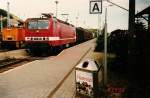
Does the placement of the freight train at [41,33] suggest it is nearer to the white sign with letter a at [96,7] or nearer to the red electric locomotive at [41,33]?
the red electric locomotive at [41,33]

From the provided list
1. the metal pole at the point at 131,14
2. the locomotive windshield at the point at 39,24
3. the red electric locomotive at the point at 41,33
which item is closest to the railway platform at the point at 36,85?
the metal pole at the point at 131,14

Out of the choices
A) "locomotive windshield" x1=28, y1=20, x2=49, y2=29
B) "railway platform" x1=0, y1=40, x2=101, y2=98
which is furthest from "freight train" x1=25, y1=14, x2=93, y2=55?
"railway platform" x1=0, y1=40, x2=101, y2=98

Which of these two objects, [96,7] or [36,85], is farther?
[36,85]

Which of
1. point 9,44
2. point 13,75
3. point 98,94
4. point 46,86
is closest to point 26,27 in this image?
point 9,44

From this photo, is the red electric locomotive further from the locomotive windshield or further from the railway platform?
the railway platform

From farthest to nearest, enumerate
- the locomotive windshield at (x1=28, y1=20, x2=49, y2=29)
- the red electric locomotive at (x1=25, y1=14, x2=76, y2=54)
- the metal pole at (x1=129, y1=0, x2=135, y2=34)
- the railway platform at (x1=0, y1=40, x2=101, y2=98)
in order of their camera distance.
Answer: the locomotive windshield at (x1=28, y1=20, x2=49, y2=29)
the red electric locomotive at (x1=25, y1=14, x2=76, y2=54)
the metal pole at (x1=129, y1=0, x2=135, y2=34)
the railway platform at (x1=0, y1=40, x2=101, y2=98)

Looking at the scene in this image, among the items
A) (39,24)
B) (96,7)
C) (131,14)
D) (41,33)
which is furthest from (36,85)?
(39,24)

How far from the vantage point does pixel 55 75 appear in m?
15.4

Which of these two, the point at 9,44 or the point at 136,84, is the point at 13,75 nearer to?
the point at 136,84

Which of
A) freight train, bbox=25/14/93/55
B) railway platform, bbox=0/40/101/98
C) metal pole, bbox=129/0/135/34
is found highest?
metal pole, bbox=129/0/135/34

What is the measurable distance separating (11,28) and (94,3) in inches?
1176

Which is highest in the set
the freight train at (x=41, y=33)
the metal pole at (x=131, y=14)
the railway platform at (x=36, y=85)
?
the metal pole at (x=131, y=14)

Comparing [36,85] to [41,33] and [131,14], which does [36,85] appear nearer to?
[131,14]

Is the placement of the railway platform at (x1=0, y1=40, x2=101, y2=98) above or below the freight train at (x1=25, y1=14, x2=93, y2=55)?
below
